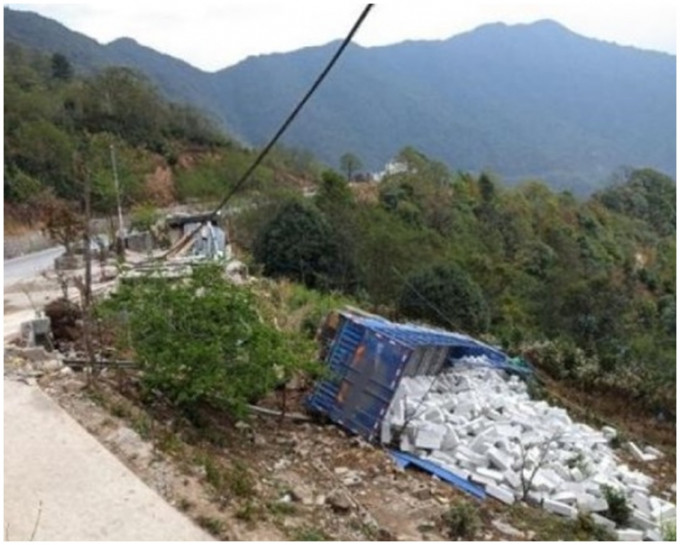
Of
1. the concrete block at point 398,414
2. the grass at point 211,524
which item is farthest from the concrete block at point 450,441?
the grass at point 211,524

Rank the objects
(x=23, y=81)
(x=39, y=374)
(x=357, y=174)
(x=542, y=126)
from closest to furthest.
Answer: (x=39, y=374) < (x=23, y=81) < (x=357, y=174) < (x=542, y=126)

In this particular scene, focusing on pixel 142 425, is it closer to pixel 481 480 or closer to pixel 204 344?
pixel 204 344

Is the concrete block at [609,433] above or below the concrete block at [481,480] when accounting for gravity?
above

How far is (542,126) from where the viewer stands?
12462cm

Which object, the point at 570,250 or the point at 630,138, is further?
the point at 630,138

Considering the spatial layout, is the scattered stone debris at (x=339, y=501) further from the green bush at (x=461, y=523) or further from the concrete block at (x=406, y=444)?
the concrete block at (x=406, y=444)

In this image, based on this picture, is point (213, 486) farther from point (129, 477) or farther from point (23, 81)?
point (23, 81)

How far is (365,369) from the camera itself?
8.85 metres

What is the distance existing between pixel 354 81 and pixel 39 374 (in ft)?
365

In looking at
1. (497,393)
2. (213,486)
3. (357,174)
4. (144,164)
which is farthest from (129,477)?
(357,174)

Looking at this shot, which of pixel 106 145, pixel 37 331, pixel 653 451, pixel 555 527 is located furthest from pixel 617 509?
pixel 106 145

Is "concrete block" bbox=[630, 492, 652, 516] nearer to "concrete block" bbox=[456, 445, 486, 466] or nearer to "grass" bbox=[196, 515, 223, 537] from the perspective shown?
"concrete block" bbox=[456, 445, 486, 466]

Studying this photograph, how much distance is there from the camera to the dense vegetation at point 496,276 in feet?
46.6

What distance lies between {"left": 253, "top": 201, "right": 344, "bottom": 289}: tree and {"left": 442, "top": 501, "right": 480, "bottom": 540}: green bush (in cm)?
1077
